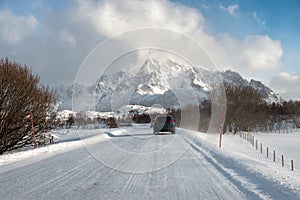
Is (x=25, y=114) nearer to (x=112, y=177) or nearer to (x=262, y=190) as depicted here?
(x=112, y=177)

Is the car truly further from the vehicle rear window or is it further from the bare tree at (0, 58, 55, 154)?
the bare tree at (0, 58, 55, 154)

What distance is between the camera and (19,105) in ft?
45.1

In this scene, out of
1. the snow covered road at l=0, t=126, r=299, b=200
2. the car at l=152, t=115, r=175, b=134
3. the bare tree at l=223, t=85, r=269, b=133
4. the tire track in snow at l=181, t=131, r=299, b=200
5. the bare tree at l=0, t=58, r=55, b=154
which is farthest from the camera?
the bare tree at l=223, t=85, r=269, b=133

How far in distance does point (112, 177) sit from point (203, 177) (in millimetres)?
2355

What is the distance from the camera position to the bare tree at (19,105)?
13.2 meters

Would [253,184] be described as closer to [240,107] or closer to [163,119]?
[163,119]

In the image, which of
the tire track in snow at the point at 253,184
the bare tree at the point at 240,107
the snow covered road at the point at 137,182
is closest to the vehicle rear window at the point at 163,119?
the snow covered road at the point at 137,182

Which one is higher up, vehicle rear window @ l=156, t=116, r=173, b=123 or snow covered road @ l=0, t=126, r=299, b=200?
vehicle rear window @ l=156, t=116, r=173, b=123

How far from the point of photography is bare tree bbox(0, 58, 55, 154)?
13.2m

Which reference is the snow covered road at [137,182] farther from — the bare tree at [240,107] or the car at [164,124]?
the bare tree at [240,107]

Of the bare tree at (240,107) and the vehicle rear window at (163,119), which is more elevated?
the bare tree at (240,107)

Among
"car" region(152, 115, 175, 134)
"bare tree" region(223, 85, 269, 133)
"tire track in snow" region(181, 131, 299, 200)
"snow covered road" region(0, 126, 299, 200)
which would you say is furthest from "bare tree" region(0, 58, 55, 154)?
"bare tree" region(223, 85, 269, 133)

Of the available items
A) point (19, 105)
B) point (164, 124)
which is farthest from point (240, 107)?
point (19, 105)

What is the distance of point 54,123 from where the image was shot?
57.0 ft
